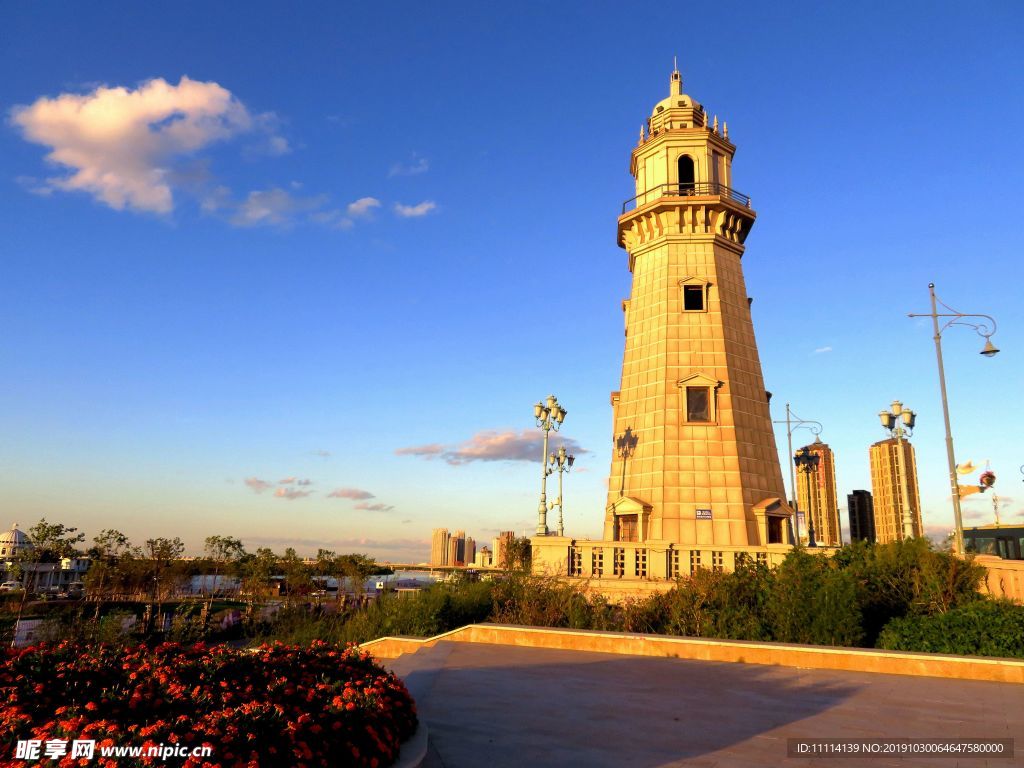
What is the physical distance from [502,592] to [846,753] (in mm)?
12081

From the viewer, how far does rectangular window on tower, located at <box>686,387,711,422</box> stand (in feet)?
84.5

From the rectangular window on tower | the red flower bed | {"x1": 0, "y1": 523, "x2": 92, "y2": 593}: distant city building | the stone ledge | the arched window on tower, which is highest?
the arched window on tower

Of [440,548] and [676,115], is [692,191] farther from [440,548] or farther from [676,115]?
[440,548]

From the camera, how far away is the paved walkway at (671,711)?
248 inches

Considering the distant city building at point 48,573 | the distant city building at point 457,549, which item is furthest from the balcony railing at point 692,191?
the distant city building at point 457,549

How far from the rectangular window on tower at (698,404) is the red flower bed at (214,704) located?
65.3ft

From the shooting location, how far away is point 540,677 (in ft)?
33.1

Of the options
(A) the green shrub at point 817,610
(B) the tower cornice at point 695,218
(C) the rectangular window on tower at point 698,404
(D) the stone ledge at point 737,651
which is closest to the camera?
(D) the stone ledge at point 737,651

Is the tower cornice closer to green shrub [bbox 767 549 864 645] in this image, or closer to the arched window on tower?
the arched window on tower

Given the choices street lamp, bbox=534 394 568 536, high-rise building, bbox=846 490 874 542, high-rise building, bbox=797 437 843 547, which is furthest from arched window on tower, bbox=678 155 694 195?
high-rise building, bbox=797 437 843 547

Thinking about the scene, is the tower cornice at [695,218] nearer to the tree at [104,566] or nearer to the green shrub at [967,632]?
the green shrub at [967,632]

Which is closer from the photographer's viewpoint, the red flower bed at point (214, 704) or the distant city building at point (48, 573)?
the red flower bed at point (214, 704)

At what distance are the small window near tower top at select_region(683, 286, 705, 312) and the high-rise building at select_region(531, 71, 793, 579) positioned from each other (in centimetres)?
8

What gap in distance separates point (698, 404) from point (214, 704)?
22.7 metres
